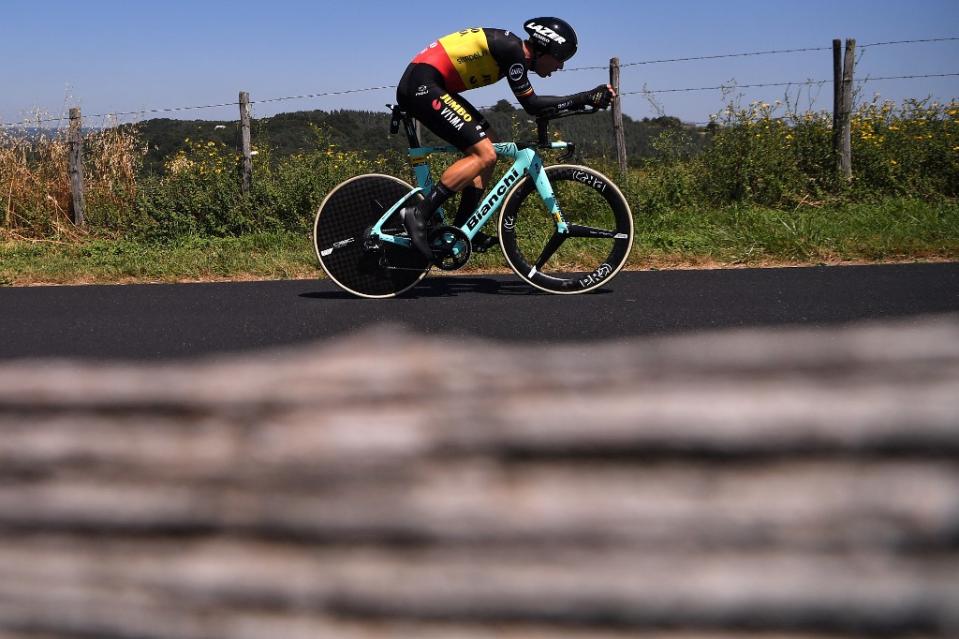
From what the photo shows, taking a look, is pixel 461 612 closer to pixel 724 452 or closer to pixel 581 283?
pixel 724 452

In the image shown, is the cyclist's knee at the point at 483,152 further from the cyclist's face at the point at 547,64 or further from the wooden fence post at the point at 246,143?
the wooden fence post at the point at 246,143

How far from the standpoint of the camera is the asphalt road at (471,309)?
5.58 m

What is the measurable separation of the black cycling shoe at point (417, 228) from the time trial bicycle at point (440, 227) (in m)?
0.11

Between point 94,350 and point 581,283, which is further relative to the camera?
point 581,283

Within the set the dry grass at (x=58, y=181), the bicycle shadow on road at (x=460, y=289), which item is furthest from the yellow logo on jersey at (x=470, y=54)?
the dry grass at (x=58, y=181)

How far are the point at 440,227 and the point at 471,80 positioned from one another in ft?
3.26

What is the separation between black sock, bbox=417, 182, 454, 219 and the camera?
6.95 m

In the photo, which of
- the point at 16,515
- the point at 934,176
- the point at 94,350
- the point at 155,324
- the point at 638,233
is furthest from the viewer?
the point at 934,176

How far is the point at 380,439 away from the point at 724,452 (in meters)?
0.13

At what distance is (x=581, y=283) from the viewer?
7004 mm

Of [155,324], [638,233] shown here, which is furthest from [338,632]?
[638,233]

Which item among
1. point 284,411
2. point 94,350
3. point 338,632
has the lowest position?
point 94,350

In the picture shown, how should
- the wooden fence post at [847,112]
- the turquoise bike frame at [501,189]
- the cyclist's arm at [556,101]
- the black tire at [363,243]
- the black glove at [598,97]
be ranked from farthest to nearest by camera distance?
1. the wooden fence post at [847,112]
2. the black tire at [363,243]
3. the turquoise bike frame at [501,189]
4. the cyclist's arm at [556,101]
5. the black glove at [598,97]

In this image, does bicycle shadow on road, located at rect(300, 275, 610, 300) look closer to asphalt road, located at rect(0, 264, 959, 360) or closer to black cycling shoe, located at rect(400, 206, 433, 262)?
asphalt road, located at rect(0, 264, 959, 360)
